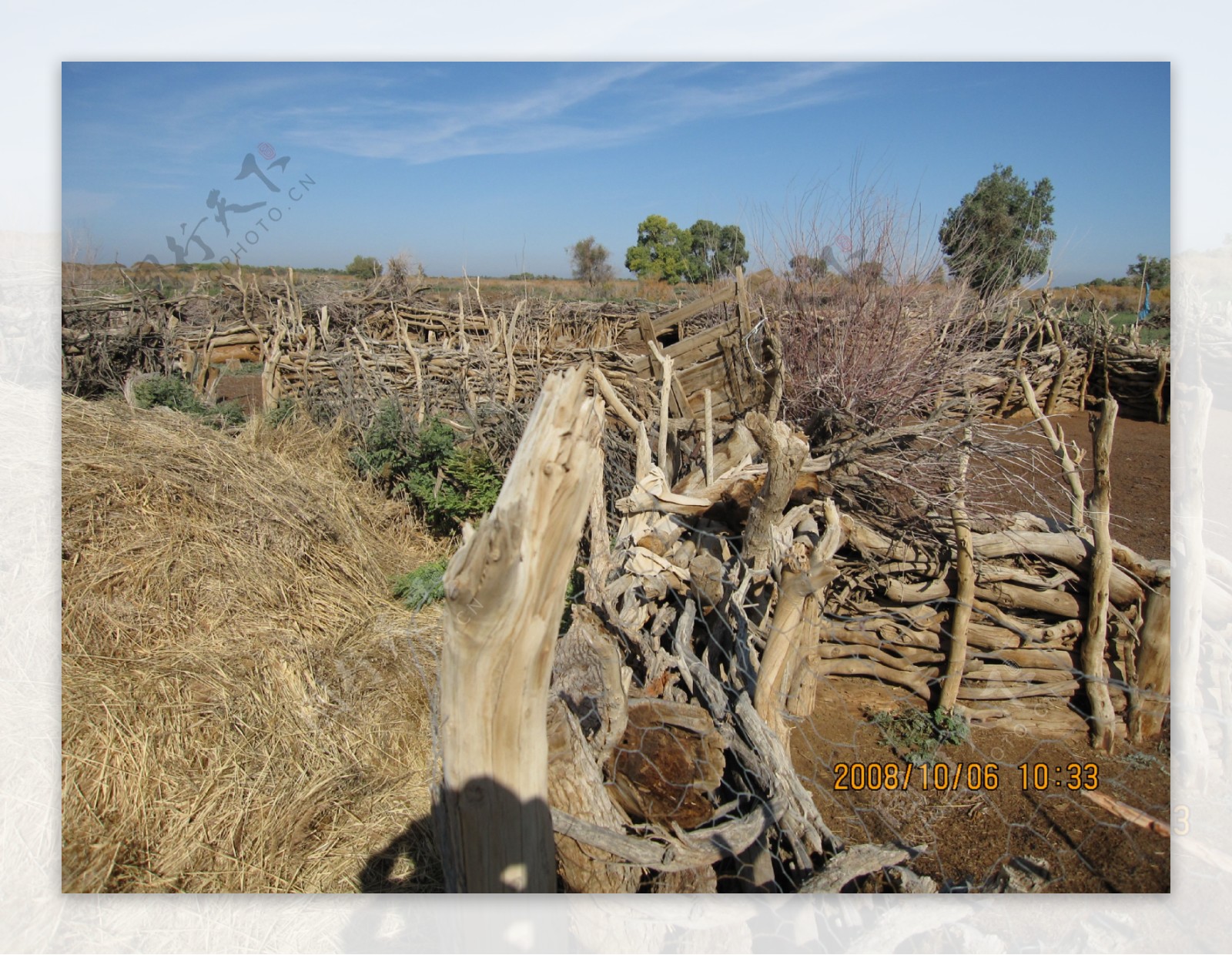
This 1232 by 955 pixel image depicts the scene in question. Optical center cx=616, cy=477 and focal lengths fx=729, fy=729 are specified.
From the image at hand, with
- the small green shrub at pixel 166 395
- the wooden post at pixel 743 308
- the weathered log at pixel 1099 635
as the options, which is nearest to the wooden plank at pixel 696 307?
the wooden post at pixel 743 308

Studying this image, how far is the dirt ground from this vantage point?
248cm

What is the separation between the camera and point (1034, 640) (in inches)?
130

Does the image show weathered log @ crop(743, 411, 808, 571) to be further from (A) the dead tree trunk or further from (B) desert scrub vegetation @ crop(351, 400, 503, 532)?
(B) desert scrub vegetation @ crop(351, 400, 503, 532)

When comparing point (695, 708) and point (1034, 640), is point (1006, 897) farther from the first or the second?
point (1034, 640)

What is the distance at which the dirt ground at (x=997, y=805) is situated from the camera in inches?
97.5

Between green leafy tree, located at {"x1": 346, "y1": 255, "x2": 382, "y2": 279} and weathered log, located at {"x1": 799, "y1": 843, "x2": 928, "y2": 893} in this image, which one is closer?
weathered log, located at {"x1": 799, "y1": 843, "x2": 928, "y2": 893}

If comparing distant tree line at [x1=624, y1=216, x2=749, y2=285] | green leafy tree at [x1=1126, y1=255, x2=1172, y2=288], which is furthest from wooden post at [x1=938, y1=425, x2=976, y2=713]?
distant tree line at [x1=624, y1=216, x2=749, y2=285]

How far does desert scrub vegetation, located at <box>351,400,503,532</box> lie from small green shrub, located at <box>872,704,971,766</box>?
3377 mm

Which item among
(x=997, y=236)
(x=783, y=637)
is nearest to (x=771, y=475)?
(x=783, y=637)

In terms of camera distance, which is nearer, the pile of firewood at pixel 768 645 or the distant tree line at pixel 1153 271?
the pile of firewood at pixel 768 645

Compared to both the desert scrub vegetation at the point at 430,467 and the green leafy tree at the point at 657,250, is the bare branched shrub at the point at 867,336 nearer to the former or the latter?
the desert scrub vegetation at the point at 430,467

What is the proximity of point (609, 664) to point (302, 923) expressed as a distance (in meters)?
1.50

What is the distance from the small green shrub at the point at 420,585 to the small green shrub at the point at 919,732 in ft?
8.90

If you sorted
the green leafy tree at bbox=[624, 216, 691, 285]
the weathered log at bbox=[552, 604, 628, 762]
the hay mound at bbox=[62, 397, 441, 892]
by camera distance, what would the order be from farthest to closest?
the green leafy tree at bbox=[624, 216, 691, 285]
the hay mound at bbox=[62, 397, 441, 892]
the weathered log at bbox=[552, 604, 628, 762]
